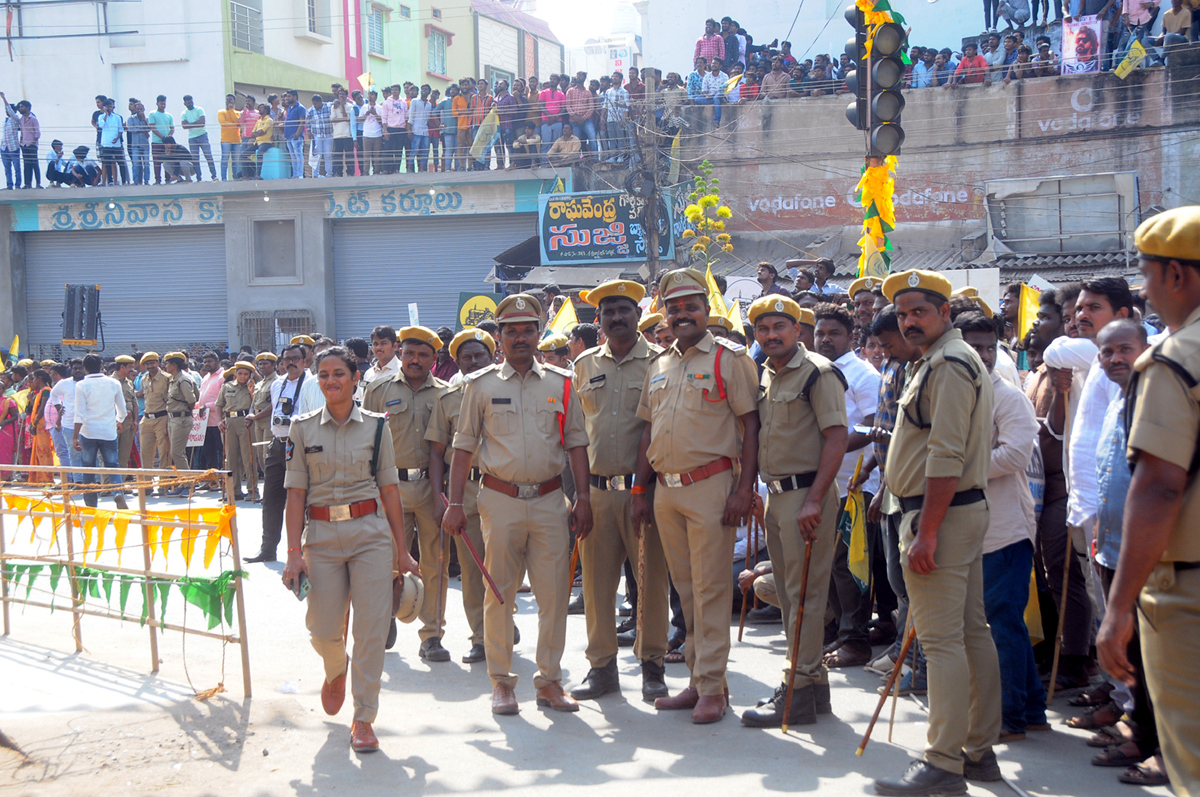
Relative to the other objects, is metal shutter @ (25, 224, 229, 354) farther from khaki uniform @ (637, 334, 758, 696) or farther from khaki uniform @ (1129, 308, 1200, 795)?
khaki uniform @ (1129, 308, 1200, 795)

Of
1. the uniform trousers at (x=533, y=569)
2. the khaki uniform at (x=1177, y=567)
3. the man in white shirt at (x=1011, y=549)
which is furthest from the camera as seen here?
the uniform trousers at (x=533, y=569)

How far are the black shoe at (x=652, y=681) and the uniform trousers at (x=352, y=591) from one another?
4.91 ft

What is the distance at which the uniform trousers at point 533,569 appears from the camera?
17.9 ft

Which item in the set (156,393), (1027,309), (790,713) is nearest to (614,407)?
(790,713)

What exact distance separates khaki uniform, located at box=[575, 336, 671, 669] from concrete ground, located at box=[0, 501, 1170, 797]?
14.6 inches

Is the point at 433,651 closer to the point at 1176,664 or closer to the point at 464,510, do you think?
the point at 464,510

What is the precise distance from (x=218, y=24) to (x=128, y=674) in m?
27.6

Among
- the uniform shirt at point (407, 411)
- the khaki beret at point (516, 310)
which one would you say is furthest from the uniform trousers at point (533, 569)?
the uniform shirt at point (407, 411)

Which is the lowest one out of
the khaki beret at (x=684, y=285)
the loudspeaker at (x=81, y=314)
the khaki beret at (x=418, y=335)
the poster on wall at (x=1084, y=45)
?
the khaki beret at (x=418, y=335)

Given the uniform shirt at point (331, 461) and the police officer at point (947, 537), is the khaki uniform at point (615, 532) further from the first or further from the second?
the police officer at point (947, 537)

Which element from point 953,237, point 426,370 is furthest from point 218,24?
point 426,370

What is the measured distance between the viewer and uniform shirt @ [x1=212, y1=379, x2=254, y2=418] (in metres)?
14.2

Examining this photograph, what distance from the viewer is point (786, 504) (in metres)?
5.08

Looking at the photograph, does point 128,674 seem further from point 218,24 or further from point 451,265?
point 218,24
